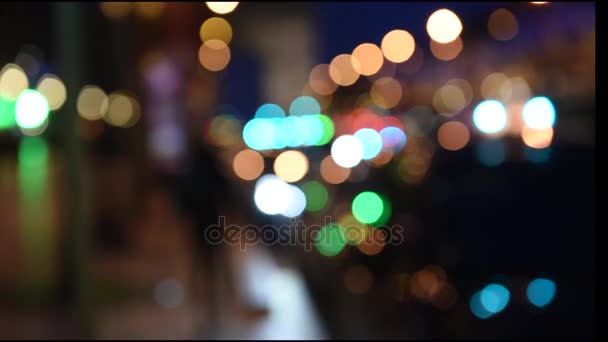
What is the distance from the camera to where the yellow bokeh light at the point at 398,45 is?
10.5ft

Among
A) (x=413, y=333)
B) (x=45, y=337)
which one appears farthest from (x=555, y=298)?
(x=45, y=337)

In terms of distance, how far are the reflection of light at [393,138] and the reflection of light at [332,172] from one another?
30 cm

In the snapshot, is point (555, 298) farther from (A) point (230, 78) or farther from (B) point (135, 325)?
(A) point (230, 78)

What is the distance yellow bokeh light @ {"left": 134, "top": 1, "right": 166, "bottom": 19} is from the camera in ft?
13.3

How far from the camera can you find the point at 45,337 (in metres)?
3.17

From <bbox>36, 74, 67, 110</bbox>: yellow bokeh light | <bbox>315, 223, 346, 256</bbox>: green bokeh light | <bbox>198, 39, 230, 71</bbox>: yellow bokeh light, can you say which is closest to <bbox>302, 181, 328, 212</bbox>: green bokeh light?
<bbox>315, 223, 346, 256</bbox>: green bokeh light

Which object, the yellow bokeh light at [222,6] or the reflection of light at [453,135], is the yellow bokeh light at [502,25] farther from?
the yellow bokeh light at [222,6]

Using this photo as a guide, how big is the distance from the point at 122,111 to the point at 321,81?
271cm

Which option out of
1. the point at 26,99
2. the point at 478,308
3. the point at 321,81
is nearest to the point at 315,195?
the point at 321,81

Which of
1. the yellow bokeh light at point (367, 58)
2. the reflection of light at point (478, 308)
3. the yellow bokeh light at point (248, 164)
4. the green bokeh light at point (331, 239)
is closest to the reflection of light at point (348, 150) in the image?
the green bokeh light at point (331, 239)

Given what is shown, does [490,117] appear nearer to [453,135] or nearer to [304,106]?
[453,135]

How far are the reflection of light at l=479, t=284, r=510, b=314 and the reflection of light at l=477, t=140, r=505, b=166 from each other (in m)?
0.62

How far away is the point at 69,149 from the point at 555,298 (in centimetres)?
224

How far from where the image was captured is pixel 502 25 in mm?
3154
